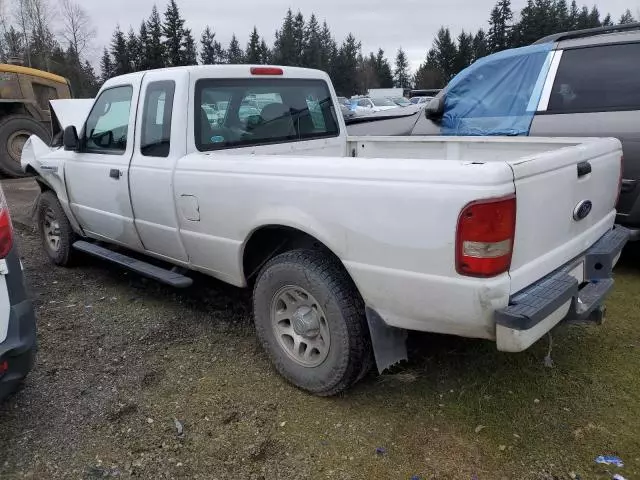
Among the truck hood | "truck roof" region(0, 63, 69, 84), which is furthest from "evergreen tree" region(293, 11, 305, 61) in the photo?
the truck hood

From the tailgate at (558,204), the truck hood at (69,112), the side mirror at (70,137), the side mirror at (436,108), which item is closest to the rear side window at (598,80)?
the side mirror at (436,108)

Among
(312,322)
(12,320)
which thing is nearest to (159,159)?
(12,320)

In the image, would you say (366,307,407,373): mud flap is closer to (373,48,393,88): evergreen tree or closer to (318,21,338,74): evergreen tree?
(318,21,338,74): evergreen tree

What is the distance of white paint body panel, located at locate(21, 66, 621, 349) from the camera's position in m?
2.30

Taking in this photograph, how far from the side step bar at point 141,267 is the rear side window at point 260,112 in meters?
0.95

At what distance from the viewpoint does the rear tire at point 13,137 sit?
1188 cm

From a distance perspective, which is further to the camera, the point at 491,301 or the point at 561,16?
the point at 561,16

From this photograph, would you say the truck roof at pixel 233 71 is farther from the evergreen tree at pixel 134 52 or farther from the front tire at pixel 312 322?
the evergreen tree at pixel 134 52

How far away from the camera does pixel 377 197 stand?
2469mm

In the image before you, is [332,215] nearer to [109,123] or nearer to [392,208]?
[392,208]

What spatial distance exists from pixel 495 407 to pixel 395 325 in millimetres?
809

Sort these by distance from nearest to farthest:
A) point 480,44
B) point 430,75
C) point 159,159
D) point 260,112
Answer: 1. point 159,159
2. point 260,112
3. point 480,44
4. point 430,75

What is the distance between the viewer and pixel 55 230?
18.2 feet

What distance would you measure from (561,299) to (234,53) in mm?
86518
